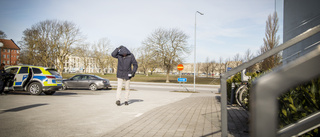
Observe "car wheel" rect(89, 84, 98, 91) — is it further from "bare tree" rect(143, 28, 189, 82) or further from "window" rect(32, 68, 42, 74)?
"bare tree" rect(143, 28, 189, 82)

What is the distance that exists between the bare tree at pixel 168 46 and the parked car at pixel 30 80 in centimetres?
2394

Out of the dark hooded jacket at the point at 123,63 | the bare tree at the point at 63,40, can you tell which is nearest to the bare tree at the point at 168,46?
the bare tree at the point at 63,40

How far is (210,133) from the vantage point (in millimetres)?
4211

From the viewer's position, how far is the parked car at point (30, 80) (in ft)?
38.5

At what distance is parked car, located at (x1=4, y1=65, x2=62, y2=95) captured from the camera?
38.5ft

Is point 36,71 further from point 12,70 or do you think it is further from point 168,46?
point 168,46

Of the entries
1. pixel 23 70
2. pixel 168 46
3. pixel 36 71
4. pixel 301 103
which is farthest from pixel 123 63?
pixel 168 46

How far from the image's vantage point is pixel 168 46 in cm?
3538

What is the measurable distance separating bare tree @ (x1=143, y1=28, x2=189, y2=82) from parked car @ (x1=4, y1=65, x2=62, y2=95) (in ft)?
78.6

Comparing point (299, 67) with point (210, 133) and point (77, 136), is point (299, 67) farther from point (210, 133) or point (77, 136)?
point (77, 136)

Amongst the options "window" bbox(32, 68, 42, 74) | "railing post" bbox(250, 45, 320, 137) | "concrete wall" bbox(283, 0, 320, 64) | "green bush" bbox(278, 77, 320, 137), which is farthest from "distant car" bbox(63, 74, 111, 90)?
"railing post" bbox(250, 45, 320, 137)

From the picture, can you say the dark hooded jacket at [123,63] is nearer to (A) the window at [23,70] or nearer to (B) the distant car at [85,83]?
(A) the window at [23,70]

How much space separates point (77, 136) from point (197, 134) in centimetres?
219

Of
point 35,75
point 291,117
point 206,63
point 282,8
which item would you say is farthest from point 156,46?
point 206,63
